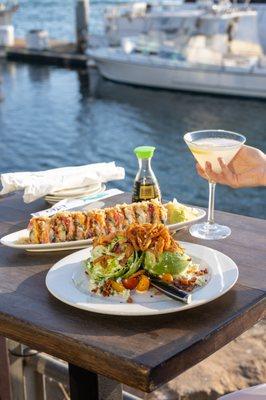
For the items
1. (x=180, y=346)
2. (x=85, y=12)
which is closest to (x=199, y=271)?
(x=180, y=346)

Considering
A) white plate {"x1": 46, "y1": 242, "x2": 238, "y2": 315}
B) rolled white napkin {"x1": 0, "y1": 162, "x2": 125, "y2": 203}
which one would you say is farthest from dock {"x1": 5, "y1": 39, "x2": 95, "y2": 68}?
white plate {"x1": 46, "y1": 242, "x2": 238, "y2": 315}

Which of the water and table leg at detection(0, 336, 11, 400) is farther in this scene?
the water

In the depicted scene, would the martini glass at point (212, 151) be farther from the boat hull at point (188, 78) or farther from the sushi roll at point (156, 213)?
the boat hull at point (188, 78)

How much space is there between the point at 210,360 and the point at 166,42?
65.5ft

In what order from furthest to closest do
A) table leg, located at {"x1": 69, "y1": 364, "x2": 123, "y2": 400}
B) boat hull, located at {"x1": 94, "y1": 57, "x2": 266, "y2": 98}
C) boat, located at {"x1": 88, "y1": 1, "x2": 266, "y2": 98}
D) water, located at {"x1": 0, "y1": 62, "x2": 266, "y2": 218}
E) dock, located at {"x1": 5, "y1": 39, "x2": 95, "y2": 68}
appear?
dock, located at {"x1": 5, "y1": 39, "x2": 95, "y2": 68} → boat, located at {"x1": 88, "y1": 1, "x2": 266, "y2": 98} → boat hull, located at {"x1": 94, "y1": 57, "x2": 266, "y2": 98} → water, located at {"x1": 0, "y1": 62, "x2": 266, "y2": 218} → table leg, located at {"x1": 69, "y1": 364, "x2": 123, "y2": 400}

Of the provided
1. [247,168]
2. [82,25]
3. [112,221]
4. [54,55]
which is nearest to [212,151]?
[247,168]

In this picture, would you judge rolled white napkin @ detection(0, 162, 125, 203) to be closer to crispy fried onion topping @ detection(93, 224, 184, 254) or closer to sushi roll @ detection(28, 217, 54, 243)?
sushi roll @ detection(28, 217, 54, 243)

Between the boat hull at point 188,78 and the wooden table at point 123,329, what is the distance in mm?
19756

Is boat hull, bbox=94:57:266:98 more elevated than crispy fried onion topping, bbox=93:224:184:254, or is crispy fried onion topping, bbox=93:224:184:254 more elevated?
crispy fried onion topping, bbox=93:224:184:254

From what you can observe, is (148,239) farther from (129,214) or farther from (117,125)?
(117,125)

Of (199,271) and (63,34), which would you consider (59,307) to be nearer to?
(199,271)

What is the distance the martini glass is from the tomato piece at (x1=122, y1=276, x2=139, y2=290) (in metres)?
0.51

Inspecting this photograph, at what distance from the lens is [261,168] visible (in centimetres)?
233

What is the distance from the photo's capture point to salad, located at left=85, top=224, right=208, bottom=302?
1.75m
